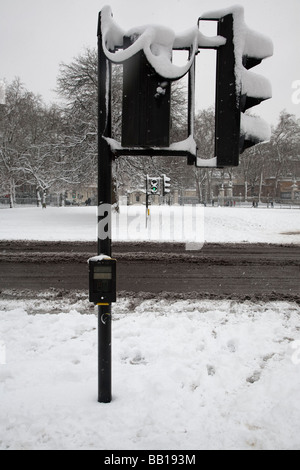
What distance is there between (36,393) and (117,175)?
22.6 metres

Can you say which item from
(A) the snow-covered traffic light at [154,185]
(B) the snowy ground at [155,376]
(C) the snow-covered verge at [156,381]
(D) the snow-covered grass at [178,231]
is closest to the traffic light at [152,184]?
(A) the snow-covered traffic light at [154,185]

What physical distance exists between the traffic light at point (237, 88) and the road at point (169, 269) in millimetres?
4834

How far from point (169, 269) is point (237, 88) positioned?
777 cm

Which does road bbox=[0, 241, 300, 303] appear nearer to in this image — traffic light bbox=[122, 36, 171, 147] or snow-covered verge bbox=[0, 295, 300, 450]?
snow-covered verge bbox=[0, 295, 300, 450]

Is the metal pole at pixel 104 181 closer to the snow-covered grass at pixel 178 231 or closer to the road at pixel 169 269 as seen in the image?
the road at pixel 169 269

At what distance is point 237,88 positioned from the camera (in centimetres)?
262

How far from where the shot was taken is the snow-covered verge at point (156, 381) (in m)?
2.92

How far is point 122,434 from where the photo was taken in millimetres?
2898

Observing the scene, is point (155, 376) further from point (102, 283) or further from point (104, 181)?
point (104, 181)

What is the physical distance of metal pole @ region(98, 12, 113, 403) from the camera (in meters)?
2.87

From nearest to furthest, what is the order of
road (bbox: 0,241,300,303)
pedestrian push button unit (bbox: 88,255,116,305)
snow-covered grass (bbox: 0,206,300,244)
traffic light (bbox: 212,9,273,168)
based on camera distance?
traffic light (bbox: 212,9,273,168) → pedestrian push button unit (bbox: 88,255,116,305) → road (bbox: 0,241,300,303) → snow-covered grass (bbox: 0,206,300,244)

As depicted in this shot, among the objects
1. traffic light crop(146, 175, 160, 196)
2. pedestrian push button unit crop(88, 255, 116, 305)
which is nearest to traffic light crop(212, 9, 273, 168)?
pedestrian push button unit crop(88, 255, 116, 305)

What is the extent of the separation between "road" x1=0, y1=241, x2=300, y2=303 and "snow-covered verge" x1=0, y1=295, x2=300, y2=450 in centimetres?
174

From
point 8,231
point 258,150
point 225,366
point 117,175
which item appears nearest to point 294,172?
point 258,150
